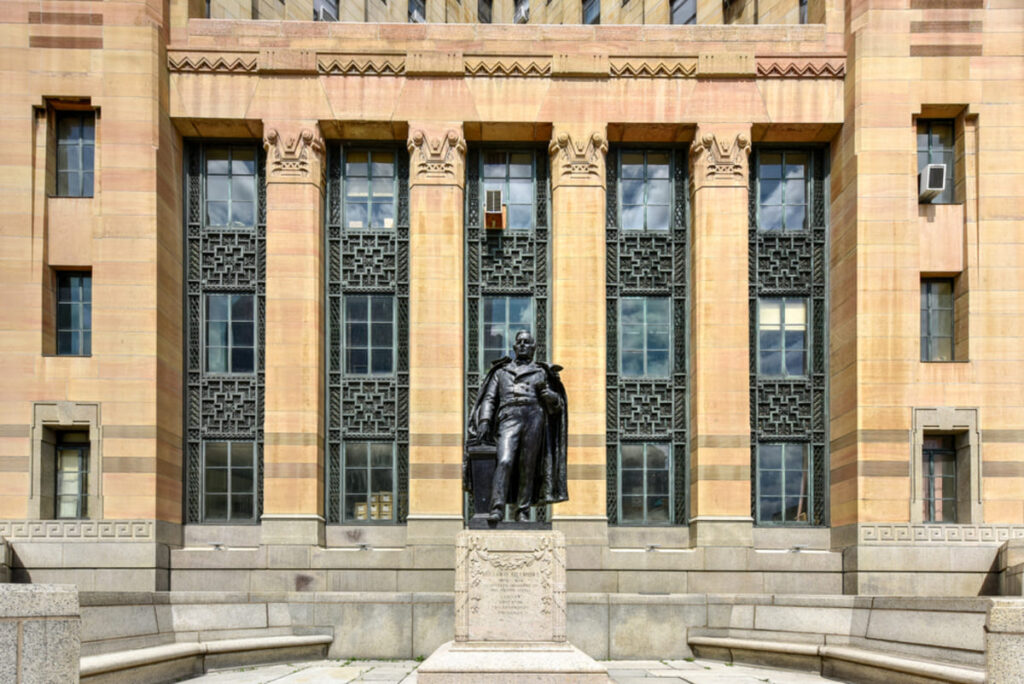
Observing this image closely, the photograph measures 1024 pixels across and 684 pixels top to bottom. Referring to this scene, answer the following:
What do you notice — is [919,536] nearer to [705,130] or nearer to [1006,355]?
[1006,355]

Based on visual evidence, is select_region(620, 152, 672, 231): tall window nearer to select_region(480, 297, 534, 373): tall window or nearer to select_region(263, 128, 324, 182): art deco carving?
select_region(480, 297, 534, 373): tall window

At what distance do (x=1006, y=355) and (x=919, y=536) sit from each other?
4.82m

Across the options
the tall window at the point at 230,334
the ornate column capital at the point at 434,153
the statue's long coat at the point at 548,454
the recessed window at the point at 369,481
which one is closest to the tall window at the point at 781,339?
the ornate column capital at the point at 434,153

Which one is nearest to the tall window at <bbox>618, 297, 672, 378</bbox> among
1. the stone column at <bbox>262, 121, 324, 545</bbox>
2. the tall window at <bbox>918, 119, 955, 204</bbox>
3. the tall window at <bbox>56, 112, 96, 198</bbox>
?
the tall window at <bbox>918, 119, 955, 204</bbox>

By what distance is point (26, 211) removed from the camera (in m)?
22.3

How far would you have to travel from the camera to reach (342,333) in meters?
24.0

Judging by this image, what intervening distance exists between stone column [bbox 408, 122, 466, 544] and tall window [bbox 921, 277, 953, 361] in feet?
37.8

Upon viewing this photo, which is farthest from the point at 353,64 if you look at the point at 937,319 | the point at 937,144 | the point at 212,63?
the point at 937,319

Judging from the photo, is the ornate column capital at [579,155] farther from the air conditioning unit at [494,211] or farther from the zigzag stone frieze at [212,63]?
the zigzag stone frieze at [212,63]

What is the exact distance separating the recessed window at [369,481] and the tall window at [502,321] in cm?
343

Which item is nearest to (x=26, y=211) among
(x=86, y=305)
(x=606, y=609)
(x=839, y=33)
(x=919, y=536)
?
(x=86, y=305)

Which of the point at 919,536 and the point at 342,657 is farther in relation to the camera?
the point at 919,536

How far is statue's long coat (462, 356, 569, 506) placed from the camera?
14.0 metres

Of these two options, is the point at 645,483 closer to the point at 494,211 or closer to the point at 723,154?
the point at 494,211
